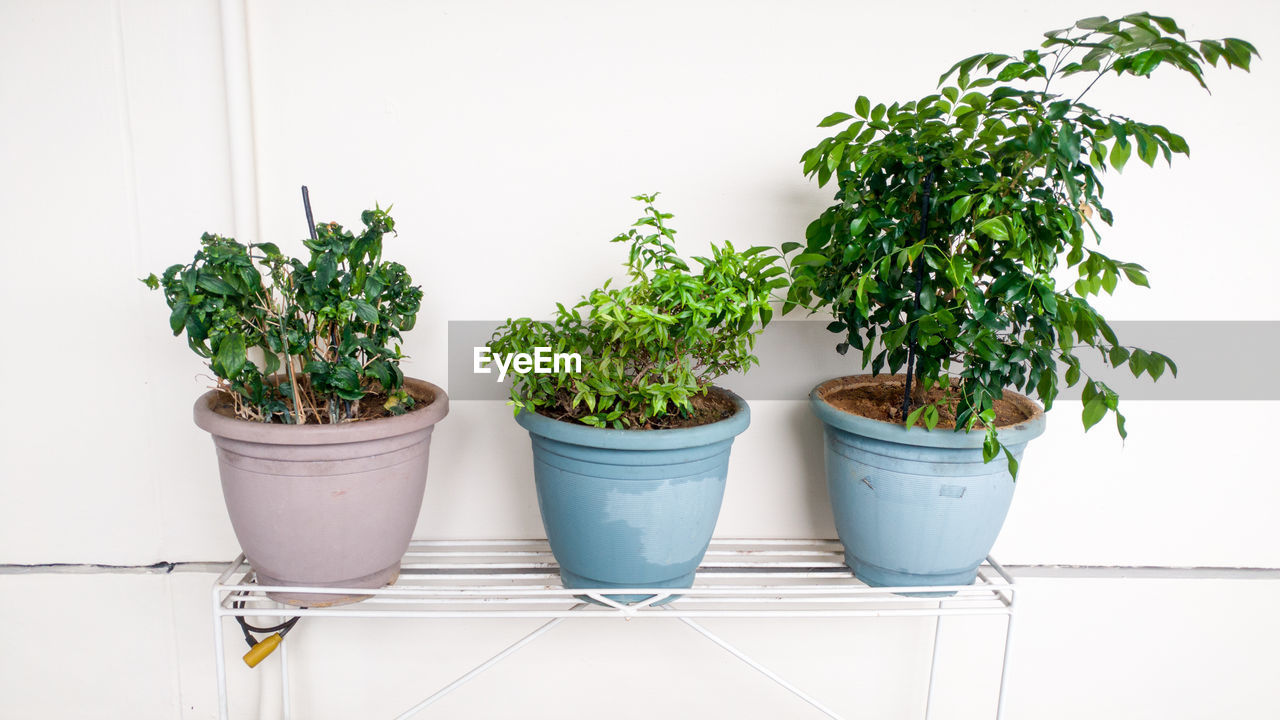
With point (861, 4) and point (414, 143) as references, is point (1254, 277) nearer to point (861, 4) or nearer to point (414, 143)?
point (861, 4)

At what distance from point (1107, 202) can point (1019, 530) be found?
617 millimetres

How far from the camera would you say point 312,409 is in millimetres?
1057

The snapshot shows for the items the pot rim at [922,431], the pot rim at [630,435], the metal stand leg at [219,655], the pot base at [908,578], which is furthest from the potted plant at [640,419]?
the metal stand leg at [219,655]

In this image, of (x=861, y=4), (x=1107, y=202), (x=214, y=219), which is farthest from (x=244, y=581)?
(x=1107, y=202)

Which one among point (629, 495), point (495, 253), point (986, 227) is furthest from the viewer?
point (495, 253)

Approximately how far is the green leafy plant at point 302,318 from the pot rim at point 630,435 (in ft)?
0.77

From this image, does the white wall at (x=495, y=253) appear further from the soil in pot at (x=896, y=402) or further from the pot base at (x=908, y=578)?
the pot base at (x=908, y=578)

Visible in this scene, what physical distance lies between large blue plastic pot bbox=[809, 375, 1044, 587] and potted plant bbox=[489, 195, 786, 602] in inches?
7.7

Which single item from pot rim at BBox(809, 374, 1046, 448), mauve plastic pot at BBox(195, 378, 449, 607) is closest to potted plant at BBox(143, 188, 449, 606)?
mauve plastic pot at BBox(195, 378, 449, 607)

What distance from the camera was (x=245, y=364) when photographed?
37.5 inches

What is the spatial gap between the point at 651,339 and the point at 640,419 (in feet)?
0.45

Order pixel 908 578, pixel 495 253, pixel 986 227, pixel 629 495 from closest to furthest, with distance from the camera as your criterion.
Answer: pixel 986 227 → pixel 629 495 → pixel 908 578 → pixel 495 253

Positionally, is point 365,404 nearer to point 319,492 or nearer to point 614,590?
point 319,492

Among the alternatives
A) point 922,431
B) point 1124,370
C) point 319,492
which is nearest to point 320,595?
point 319,492
